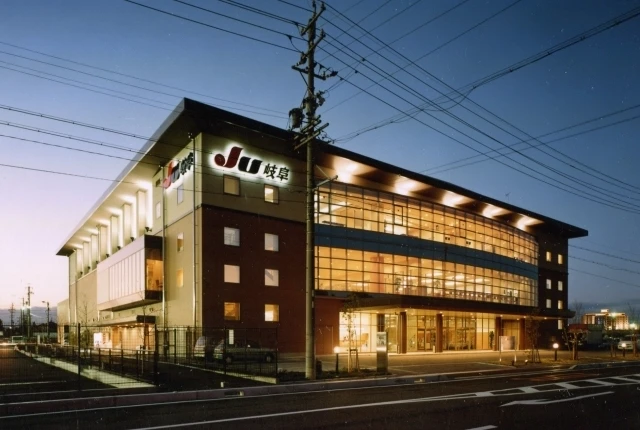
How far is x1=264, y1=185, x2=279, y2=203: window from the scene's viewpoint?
133ft

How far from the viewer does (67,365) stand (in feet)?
92.3

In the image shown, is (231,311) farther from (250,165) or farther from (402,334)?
(402,334)

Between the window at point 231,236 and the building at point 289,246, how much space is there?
0.26 feet

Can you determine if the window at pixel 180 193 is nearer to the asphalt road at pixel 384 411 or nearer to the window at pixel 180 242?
the window at pixel 180 242

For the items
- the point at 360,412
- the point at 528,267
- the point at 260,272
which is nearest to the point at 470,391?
the point at 360,412

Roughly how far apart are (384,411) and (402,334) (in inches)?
1332

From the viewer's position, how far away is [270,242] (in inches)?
1603

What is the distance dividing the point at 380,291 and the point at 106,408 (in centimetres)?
3520

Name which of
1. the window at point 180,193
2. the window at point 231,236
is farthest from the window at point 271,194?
the window at point 180,193

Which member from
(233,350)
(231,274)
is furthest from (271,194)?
(233,350)

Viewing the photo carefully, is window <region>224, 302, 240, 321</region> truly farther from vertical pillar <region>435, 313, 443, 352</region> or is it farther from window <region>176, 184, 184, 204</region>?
vertical pillar <region>435, 313, 443, 352</region>

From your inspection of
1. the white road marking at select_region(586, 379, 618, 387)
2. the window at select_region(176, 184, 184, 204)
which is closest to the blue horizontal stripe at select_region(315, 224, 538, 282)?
the window at select_region(176, 184, 184, 204)

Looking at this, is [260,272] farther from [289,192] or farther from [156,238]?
[156,238]

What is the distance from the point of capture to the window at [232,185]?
127 ft
